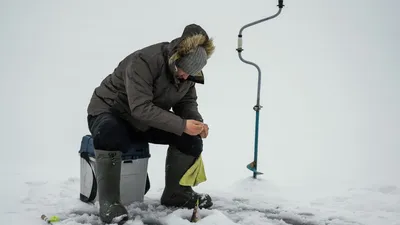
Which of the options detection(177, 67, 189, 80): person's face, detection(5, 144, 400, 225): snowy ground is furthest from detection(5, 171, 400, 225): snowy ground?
detection(177, 67, 189, 80): person's face

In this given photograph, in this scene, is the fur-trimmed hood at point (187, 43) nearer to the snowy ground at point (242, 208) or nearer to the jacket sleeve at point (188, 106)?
the jacket sleeve at point (188, 106)

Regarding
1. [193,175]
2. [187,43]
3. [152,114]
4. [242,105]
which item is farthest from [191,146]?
[242,105]

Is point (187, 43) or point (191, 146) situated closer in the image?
point (187, 43)

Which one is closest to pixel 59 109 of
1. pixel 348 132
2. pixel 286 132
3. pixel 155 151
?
pixel 155 151

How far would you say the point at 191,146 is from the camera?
288 centimetres

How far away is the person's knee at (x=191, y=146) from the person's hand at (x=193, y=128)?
20cm

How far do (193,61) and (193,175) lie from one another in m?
0.75

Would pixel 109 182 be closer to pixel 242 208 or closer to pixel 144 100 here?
pixel 144 100

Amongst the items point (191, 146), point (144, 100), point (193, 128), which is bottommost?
point (191, 146)

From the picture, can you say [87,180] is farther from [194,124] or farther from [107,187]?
[194,124]

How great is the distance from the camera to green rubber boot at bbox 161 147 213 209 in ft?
9.60

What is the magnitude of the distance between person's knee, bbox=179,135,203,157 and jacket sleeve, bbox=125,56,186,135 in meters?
0.24

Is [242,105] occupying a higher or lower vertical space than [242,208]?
higher

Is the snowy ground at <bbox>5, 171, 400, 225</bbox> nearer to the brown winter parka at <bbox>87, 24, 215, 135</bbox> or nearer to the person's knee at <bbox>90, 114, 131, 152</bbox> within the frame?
the person's knee at <bbox>90, 114, 131, 152</bbox>
